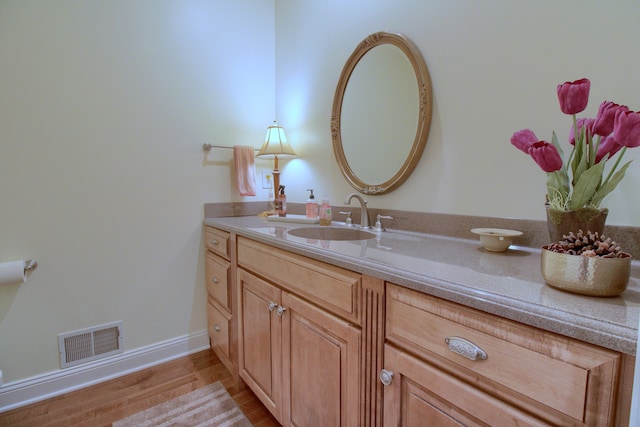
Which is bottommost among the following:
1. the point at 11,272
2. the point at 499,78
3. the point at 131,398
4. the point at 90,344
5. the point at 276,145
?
the point at 131,398

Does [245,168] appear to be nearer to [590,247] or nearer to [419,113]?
[419,113]

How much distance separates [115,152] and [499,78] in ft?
6.44

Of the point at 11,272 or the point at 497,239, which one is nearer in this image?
the point at 497,239

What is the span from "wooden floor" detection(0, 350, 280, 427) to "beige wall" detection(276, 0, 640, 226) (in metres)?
1.26

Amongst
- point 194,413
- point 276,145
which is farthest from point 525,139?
point 194,413

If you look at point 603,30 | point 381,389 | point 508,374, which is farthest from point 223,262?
point 603,30

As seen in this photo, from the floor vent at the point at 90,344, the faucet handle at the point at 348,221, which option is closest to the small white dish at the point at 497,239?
the faucet handle at the point at 348,221

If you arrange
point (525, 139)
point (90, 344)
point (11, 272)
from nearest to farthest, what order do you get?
point (525, 139) → point (11, 272) → point (90, 344)

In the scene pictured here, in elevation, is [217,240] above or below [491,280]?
below

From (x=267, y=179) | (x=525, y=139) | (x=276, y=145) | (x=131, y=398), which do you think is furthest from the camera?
(x=267, y=179)

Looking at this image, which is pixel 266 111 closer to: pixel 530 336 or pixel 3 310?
pixel 3 310

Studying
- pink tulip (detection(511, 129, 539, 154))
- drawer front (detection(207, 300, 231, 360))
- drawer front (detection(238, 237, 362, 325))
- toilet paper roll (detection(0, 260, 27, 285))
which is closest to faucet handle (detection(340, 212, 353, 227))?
drawer front (detection(238, 237, 362, 325))

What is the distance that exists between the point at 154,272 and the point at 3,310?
69 cm

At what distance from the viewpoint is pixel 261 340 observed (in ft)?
4.57
